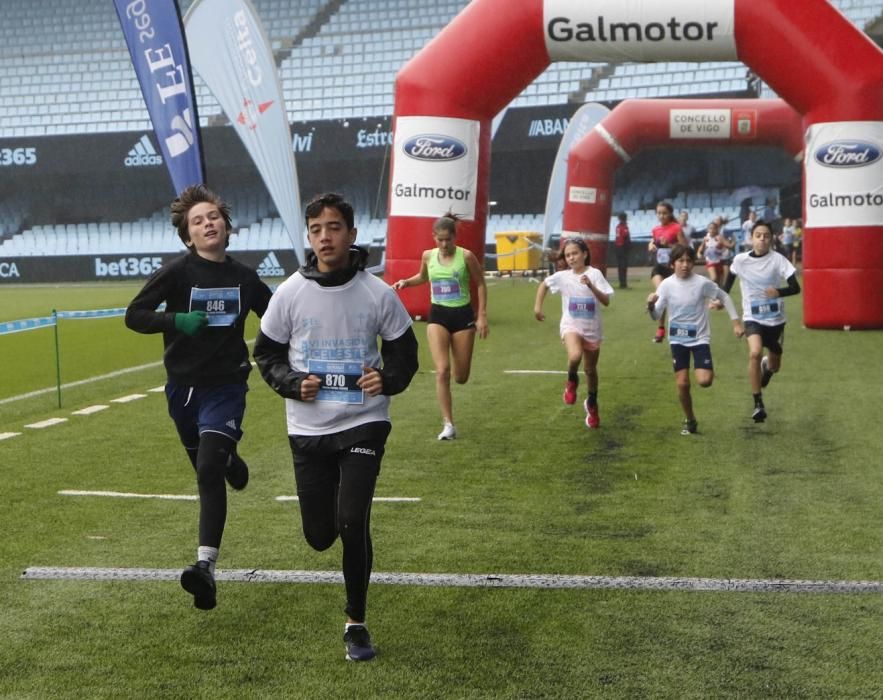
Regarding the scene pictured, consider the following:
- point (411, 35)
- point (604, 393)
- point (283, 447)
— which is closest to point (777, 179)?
point (411, 35)

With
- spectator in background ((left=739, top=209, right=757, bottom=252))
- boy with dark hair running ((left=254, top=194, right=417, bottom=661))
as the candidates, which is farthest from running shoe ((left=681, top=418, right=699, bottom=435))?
spectator in background ((left=739, top=209, right=757, bottom=252))

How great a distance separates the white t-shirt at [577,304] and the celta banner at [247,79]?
4857 millimetres

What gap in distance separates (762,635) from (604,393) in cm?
787

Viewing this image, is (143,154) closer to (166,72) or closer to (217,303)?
(166,72)

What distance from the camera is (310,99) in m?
43.6

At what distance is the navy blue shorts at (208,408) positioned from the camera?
5480 mm

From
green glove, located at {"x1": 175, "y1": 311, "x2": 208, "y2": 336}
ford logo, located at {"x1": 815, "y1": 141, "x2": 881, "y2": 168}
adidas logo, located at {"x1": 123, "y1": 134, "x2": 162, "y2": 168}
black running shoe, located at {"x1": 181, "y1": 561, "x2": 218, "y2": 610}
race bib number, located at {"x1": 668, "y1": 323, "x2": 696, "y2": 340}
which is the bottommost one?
black running shoe, located at {"x1": 181, "y1": 561, "x2": 218, "y2": 610}

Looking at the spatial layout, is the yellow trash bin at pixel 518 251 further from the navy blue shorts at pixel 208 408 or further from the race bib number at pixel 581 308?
the navy blue shorts at pixel 208 408

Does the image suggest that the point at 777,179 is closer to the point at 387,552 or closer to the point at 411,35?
the point at 411,35

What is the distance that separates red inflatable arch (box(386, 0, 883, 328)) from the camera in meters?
17.6

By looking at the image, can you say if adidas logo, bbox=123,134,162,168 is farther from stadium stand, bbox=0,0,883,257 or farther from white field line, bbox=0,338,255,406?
white field line, bbox=0,338,255,406

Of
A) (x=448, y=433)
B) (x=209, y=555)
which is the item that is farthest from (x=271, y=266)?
(x=209, y=555)

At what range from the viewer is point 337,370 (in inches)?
188

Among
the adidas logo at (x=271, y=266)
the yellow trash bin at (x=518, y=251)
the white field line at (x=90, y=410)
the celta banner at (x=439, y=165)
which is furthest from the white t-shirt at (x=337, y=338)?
the adidas logo at (x=271, y=266)
